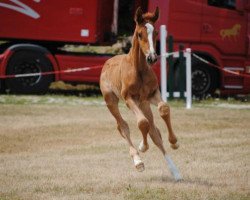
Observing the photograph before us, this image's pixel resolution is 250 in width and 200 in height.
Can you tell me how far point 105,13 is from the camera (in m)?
21.4

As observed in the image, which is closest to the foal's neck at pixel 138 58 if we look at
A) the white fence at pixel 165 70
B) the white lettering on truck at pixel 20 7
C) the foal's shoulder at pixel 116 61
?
the foal's shoulder at pixel 116 61

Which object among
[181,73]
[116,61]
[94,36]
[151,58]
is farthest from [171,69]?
[151,58]

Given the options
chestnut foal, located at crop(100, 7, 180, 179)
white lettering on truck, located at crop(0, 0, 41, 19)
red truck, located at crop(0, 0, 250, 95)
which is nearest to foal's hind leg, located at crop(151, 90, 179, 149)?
chestnut foal, located at crop(100, 7, 180, 179)

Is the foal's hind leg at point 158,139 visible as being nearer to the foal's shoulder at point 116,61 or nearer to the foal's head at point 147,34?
the foal's shoulder at point 116,61

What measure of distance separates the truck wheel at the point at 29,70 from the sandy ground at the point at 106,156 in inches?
78.1

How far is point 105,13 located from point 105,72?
10932 mm

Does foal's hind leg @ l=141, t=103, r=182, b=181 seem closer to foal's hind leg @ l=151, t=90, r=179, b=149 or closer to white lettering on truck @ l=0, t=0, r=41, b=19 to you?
foal's hind leg @ l=151, t=90, r=179, b=149

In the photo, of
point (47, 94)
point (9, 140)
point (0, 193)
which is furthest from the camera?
point (47, 94)

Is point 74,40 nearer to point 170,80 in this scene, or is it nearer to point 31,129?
point 170,80

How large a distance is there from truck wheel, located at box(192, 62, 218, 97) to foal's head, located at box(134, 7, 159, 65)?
11968 mm

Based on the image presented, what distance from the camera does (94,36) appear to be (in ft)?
68.7

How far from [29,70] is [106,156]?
30.8 feet

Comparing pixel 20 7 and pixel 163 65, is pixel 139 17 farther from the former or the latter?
pixel 20 7

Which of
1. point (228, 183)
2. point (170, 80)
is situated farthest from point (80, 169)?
→ point (170, 80)
